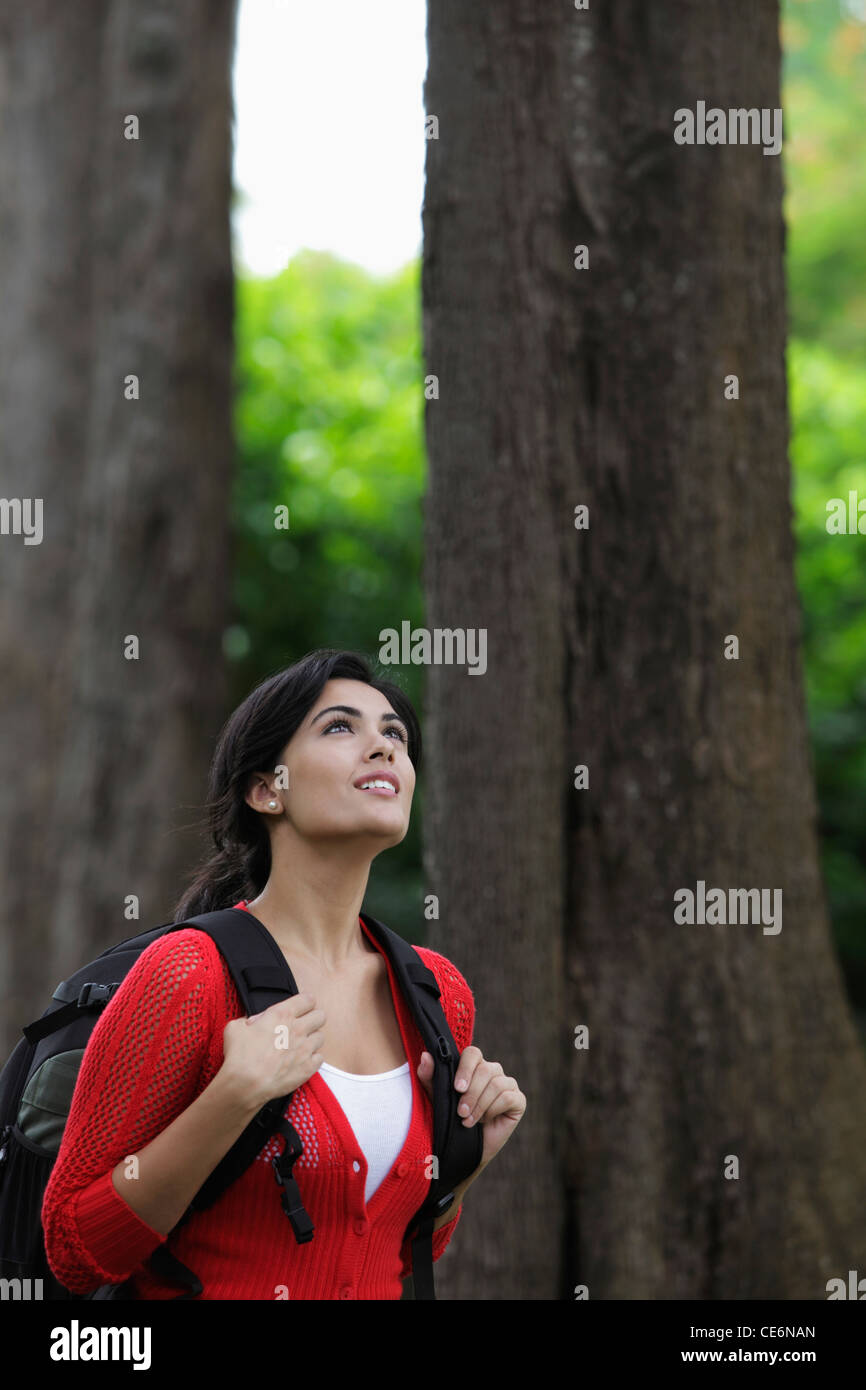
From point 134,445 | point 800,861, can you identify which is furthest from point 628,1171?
point 134,445

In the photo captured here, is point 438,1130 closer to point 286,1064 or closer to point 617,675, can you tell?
point 286,1064

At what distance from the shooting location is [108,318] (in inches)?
333

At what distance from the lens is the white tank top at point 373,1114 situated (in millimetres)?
2430

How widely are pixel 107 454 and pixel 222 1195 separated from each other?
20.9 feet

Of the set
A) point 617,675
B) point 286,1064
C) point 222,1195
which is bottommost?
point 222,1195

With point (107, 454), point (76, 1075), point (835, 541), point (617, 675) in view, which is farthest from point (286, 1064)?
point (835, 541)

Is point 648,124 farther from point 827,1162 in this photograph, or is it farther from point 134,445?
point 134,445

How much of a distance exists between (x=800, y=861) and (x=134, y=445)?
4804 mm

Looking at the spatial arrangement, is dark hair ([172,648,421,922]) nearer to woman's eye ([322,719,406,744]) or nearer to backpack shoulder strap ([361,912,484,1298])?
woman's eye ([322,719,406,744])

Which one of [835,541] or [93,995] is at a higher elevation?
[835,541]

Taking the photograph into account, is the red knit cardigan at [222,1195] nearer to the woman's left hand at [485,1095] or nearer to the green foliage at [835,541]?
the woman's left hand at [485,1095]

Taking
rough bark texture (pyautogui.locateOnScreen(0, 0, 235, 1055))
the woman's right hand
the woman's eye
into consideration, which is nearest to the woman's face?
the woman's eye

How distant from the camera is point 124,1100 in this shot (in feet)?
7.47

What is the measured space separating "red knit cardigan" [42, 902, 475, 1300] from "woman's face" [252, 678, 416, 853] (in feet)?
0.99
